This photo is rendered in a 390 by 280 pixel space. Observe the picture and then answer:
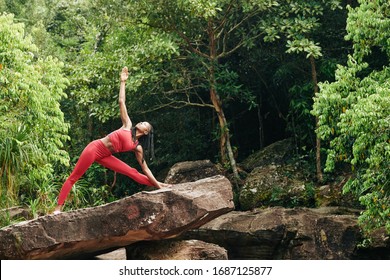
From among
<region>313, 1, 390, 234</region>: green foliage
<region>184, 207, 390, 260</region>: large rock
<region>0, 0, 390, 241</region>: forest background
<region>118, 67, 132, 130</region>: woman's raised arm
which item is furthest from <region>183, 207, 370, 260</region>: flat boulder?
<region>118, 67, 132, 130</region>: woman's raised arm

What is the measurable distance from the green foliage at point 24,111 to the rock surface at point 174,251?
4.15 m

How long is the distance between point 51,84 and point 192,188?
23.0 feet

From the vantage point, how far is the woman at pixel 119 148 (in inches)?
Result: 474

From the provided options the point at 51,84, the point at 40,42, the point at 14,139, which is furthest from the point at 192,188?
the point at 40,42


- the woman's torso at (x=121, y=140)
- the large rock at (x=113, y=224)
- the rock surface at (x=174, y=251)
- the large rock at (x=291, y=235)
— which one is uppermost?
the woman's torso at (x=121, y=140)

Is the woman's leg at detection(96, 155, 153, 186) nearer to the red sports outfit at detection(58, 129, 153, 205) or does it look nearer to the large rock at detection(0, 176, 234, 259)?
the red sports outfit at detection(58, 129, 153, 205)

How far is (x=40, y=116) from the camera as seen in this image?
1741cm

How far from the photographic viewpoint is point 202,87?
2158 centimetres

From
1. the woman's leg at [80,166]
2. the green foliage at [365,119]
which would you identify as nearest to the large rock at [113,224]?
the woman's leg at [80,166]

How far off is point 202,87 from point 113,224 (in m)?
10.1

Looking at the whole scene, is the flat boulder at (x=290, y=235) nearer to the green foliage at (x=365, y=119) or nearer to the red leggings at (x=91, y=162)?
the green foliage at (x=365, y=119)

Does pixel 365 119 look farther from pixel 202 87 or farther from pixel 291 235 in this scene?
pixel 202 87

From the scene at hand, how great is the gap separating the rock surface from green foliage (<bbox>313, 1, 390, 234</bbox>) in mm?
3151

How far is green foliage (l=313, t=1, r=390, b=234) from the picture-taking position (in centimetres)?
1402
